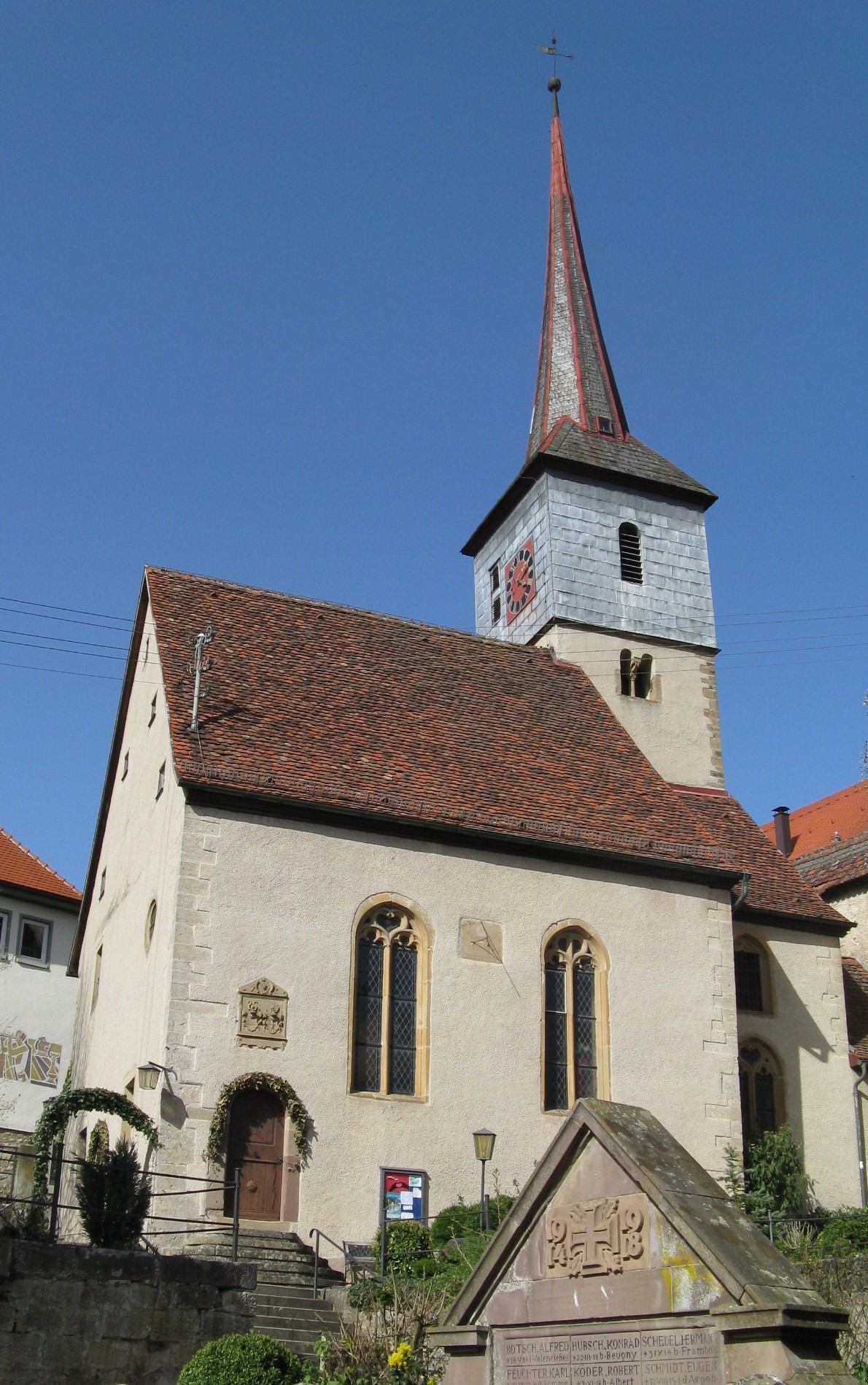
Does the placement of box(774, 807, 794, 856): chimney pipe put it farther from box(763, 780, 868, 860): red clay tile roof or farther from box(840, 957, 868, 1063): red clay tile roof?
box(840, 957, 868, 1063): red clay tile roof

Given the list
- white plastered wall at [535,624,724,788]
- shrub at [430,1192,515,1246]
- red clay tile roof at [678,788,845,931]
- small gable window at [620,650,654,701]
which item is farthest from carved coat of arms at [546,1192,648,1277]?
small gable window at [620,650,654,701]

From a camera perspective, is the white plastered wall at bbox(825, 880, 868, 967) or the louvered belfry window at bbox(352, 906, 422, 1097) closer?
the louvered belfry window at bbox(352, 906, 422, 1097)

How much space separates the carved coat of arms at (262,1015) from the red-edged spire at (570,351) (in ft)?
53.6

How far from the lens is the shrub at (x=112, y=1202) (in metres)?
14.8

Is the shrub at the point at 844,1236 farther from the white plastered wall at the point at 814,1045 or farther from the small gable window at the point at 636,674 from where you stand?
the small gable window at the point at 636,674

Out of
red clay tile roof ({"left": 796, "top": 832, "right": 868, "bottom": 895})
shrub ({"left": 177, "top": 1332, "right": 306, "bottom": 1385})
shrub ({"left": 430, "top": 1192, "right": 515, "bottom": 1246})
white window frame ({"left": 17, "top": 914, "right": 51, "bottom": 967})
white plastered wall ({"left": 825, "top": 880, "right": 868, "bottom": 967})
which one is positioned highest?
red clay tile roof ({"left": 796, "top": 832, "right": 868, "bottom": 895})

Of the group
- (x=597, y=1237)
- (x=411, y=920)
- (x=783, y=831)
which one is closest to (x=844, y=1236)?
(x=411, y=920)

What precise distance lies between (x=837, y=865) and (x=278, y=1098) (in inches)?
714

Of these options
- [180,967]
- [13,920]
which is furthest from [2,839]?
[180,967]

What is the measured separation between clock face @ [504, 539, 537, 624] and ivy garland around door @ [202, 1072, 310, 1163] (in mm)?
14067

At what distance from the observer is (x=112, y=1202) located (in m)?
14.9

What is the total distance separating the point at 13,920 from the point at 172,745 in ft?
38.0

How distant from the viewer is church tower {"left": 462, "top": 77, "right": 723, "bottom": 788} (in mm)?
28422

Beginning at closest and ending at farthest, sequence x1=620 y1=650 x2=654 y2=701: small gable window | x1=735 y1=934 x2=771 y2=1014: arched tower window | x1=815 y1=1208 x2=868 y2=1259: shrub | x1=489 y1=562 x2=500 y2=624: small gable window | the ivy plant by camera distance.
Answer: x1=815 y1=1208 x2=868 y2=1259: shrub → the ivy plant → x1=735 y1=934 x2=771 y2=1014: arched tower window → x1=620 y1=650 x2=654 y2=701: small gable window → x1=489 y1=562 x2=500 y2=624: small gable window
